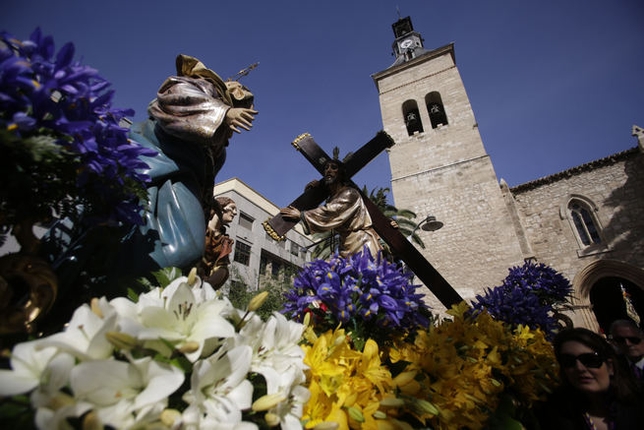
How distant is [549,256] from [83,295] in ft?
63.5

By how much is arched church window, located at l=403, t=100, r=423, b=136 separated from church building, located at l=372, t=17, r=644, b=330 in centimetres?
47

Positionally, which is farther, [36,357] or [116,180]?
[116,180]

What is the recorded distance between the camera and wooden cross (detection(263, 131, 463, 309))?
147 inches

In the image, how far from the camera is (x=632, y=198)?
48.6ft

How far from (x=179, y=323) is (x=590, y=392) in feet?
9.33

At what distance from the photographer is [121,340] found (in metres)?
0.65

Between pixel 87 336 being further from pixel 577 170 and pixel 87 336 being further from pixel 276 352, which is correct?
pixel 577 170

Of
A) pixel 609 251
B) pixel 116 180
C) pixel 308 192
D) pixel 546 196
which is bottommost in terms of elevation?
pixel 116 180

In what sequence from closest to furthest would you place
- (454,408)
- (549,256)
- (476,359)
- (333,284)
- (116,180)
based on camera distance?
(116,180) → (454,408) → (333,284) → (476,359) → (549,256)

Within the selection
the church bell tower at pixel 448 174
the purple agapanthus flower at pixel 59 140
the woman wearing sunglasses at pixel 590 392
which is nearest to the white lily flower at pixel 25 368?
the purple agapanthus flower at pixel 59 140

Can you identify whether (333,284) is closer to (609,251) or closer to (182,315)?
(182,315)

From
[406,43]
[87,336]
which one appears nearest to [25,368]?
[87,336]

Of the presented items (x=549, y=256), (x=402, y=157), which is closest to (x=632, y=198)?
(x=549, y=256)

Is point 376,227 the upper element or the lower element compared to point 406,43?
lower
